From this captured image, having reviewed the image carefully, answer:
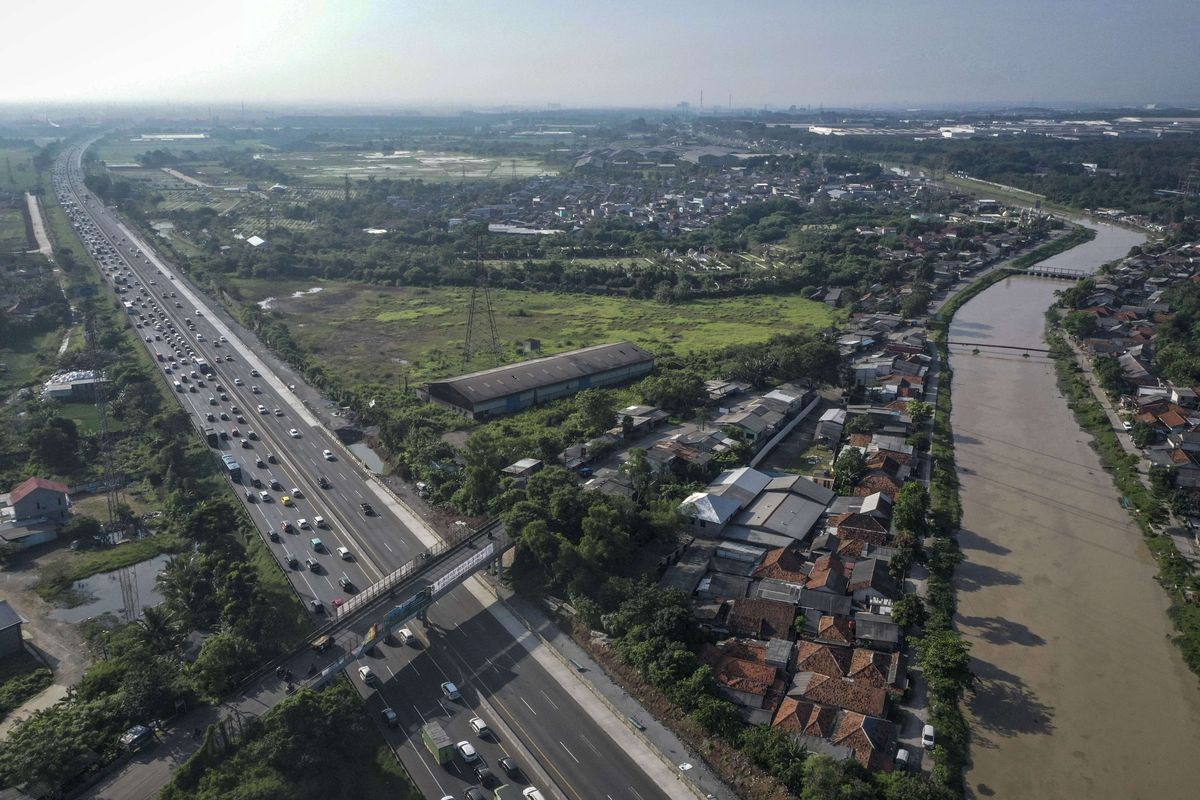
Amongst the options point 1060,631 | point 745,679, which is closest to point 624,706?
point 745,679

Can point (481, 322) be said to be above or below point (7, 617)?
above

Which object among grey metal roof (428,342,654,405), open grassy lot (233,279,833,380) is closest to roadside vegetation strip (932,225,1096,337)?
open grassy lot (233,279,833,380)

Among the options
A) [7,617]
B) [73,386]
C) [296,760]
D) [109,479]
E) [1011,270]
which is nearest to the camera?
[296,760]

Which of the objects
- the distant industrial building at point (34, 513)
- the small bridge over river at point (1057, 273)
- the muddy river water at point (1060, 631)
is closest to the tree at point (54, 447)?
the distant industrial building at point (34, 513)

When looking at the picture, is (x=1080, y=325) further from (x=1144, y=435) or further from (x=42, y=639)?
(x=42, y=639)

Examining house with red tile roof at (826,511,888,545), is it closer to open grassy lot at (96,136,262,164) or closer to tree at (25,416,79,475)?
tree at (25,416,79,475)

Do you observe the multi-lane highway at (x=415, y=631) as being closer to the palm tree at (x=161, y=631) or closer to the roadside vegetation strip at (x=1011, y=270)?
the palm tree at (x=161, y=631)
